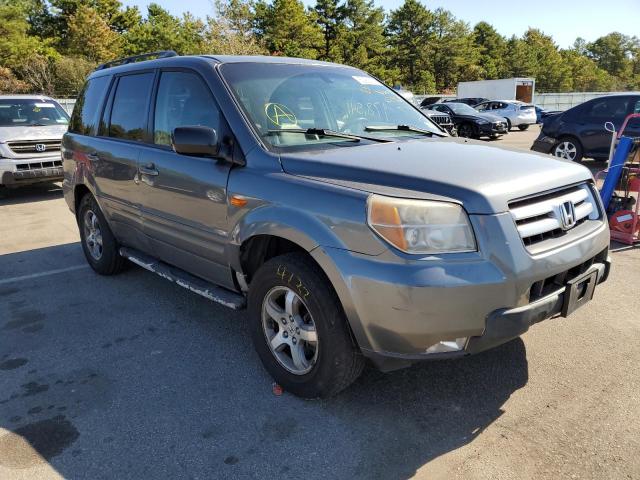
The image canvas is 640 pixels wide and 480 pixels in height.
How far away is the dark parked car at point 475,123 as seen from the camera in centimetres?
1978

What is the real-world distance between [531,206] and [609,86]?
321 ft

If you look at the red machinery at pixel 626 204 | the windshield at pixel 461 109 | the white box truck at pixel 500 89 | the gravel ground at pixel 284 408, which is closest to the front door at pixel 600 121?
the red machinery at pixel 626 204

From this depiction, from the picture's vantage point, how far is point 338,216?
252 centimetres

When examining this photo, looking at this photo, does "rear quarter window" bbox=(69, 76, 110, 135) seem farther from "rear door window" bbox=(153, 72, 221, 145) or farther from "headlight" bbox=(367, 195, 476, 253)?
"headlight" bbox=(367, 195, 476, 253)

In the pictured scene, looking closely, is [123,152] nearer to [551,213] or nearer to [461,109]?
[551,213]

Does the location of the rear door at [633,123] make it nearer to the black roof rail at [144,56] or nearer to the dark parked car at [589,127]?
the dark parked car at [589,127]

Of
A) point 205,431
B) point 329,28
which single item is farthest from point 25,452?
point 329,28

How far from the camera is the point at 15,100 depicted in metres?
10.4

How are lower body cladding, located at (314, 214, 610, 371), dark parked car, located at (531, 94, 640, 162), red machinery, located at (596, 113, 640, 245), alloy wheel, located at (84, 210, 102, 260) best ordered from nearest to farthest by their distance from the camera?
1. lower body cladding, located at (314, 214, 610, 371)
2. alloy wheel, located at (84, 210, 102, 260)
3. red machinery, located at (596, 113, 640, 245)
4. dark parked car, located at (531, 94, 640, 162)

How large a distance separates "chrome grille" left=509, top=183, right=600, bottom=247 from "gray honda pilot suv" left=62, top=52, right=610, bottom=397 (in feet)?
0.04

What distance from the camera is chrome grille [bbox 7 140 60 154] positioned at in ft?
31.2

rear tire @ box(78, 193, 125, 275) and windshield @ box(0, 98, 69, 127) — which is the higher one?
windshield @ box(0, 98, 69, 127)

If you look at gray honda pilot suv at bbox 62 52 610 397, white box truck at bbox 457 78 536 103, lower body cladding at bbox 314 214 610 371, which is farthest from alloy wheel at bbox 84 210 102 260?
white box truck at bbox 457 78 536 103

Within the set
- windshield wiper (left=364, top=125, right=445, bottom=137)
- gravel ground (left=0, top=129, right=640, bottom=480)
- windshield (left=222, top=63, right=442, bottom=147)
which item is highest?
windshield (left=222, top=63, right=442, bottom=147)
